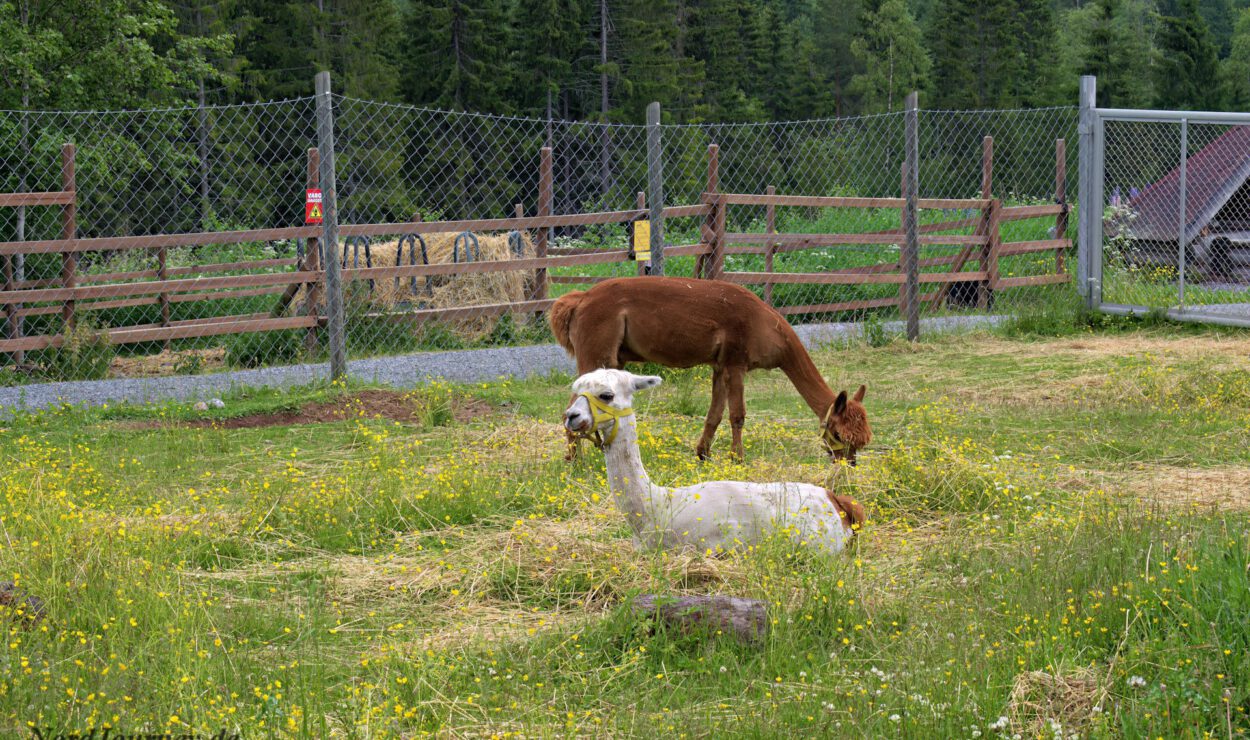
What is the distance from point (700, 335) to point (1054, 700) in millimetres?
4180

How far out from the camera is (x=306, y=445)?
857 cm

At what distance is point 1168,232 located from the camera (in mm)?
17656

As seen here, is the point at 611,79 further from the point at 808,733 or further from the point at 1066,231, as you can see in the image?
the point at 808,733

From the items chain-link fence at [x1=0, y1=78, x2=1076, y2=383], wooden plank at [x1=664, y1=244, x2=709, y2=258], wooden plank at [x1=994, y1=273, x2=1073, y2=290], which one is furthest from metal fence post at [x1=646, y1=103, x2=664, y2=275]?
wooden plank at [x1=994, y1=273, x2=1073, y2=290]

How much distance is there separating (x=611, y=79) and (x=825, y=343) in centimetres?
3554

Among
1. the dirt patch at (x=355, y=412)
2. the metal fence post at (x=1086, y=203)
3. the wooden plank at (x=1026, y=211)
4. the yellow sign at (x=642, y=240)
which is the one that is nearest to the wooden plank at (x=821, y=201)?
the metal fence post at (x=1086, y=203)

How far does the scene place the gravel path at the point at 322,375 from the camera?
1042 centimetres

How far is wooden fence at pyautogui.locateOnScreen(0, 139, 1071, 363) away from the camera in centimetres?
1230

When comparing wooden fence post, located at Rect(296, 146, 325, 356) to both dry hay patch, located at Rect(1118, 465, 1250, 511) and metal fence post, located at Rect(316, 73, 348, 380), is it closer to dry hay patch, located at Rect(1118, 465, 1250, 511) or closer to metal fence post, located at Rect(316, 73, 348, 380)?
metal fence post, located at Rect(316, 73, 348, 380)

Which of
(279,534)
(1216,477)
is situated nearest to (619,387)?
(279,534)

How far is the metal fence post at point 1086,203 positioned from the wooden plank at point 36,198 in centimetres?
1042

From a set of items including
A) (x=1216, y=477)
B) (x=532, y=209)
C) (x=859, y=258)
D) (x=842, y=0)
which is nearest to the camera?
(x=1216, y=477)

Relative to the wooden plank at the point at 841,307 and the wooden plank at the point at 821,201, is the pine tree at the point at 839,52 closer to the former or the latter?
the wooden plank at the point at 841,307

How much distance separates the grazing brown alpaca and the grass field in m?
0.49
